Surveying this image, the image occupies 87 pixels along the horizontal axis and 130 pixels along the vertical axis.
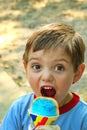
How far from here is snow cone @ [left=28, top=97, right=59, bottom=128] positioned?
5.51 ft

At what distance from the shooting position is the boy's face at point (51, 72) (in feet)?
5.94

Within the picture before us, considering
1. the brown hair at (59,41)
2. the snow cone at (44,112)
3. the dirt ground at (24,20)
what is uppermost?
the brown hair at (59,41)

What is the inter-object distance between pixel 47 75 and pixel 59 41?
0.18m

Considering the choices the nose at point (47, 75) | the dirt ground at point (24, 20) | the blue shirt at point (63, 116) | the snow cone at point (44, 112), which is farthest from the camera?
the dirt ground at point (24, 20)

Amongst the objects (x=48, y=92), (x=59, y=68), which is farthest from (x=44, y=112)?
(x=59, y=68)

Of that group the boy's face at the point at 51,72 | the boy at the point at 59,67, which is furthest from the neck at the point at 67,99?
the boy's face at the point at 51,72

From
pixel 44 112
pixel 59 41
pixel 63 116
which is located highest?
pixel 59 41

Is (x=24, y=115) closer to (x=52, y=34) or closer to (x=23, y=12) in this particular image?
(x=52, y=34)

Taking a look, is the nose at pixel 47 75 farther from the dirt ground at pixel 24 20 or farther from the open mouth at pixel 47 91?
the dirt ground at pixel 24 20

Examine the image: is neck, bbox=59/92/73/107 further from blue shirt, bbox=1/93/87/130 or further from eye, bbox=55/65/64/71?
eye, bbox=55/65/64/71

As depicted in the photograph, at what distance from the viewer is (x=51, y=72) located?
183 cm

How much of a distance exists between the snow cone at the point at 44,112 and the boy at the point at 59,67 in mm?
91

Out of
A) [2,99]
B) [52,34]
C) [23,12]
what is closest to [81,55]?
[52,34]

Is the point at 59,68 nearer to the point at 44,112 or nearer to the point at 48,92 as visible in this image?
the point at 48,92
